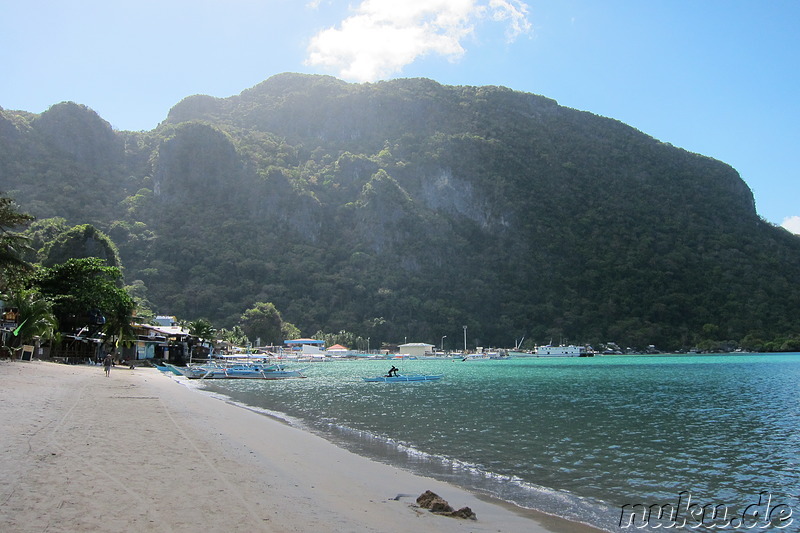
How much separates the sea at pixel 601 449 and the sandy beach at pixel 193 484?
1.52 m

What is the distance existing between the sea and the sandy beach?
4.98 feet

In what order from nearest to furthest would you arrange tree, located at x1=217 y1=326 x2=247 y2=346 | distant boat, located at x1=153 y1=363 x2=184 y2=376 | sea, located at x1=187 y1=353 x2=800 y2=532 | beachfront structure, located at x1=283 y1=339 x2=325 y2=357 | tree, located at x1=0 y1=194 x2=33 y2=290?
1. sea, located at x1=187 y1=353 x2=800 y2=532
2. tree, located at x1=0 y1=194 x2=33 y2=290
3. distant boat, located at x1=153 y1=363 x2=184 y2=376
4. tree, located at x1=217 y1=326 x2=247 y2=346
5. beachfront structure, located at x1=283 y1=339 x2=325 y2=357

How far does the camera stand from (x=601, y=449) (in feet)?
49.0

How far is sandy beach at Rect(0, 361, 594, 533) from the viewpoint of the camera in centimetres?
629

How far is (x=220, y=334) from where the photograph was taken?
11425 cm

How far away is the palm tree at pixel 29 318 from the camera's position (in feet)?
115

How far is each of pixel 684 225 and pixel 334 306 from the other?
128 m

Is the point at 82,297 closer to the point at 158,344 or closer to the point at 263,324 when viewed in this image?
the point at 158,344

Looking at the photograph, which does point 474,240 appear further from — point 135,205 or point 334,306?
point 135,205

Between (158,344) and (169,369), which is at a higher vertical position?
(158,344)

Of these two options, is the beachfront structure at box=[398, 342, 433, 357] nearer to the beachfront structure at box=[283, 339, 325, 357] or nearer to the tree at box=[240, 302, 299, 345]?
the beachfront structure at box=[283, 339, 325, 357]

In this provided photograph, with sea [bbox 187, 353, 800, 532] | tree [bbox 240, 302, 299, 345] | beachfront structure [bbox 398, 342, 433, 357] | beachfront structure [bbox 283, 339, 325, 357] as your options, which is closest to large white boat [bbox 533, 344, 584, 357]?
beachfront structure [bbox 398, 342, 433, 357]

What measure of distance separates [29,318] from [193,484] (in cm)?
3410

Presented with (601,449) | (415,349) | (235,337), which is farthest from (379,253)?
(601,449)
